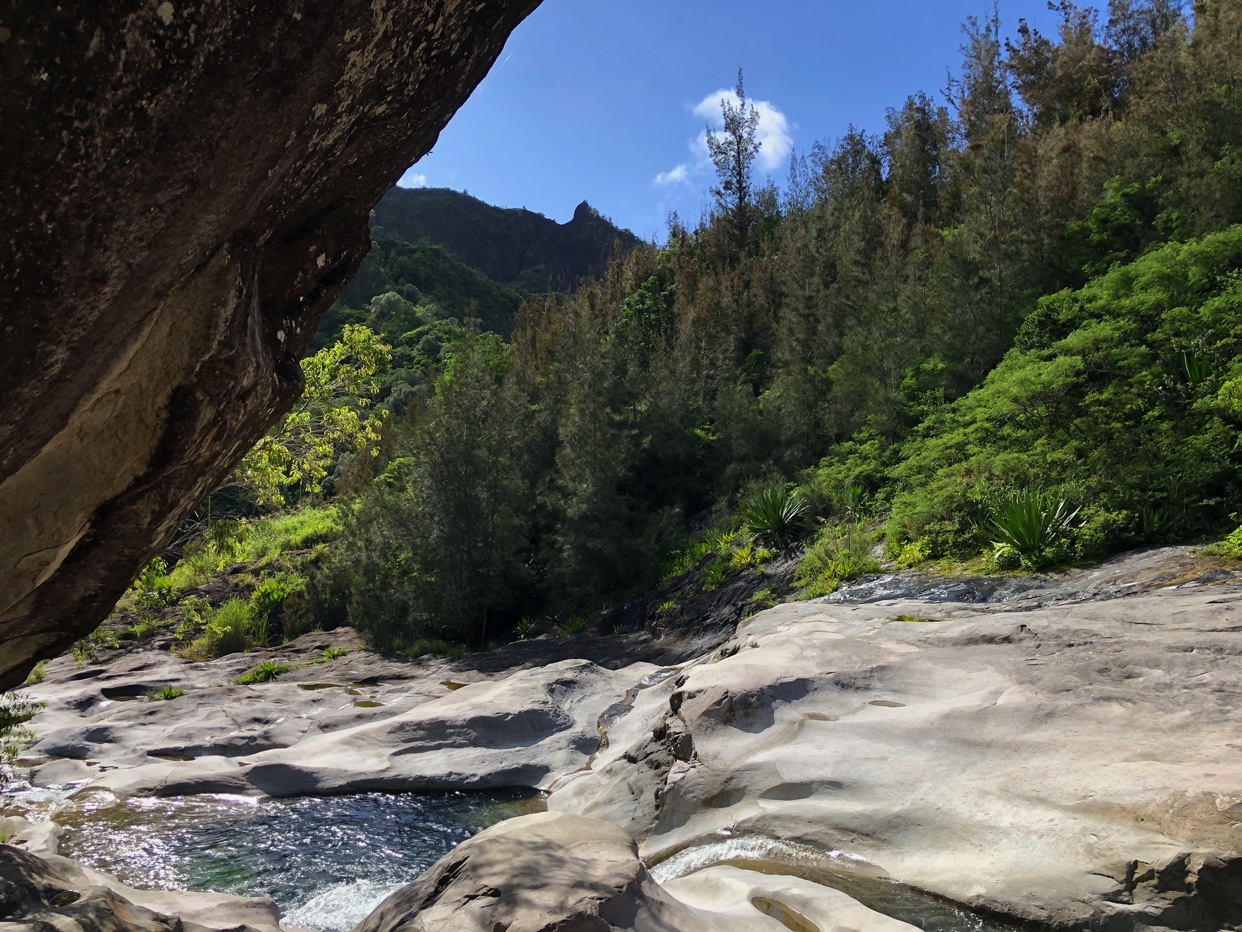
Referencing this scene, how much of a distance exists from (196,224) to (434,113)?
156 centimetres

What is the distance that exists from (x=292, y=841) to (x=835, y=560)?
947 centimetres

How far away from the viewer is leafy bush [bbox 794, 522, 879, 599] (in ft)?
44.5

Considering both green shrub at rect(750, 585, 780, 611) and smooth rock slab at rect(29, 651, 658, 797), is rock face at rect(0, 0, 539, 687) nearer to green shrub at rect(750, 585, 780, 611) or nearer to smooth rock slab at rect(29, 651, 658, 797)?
smooth rock slab at rect(29, 651, 658, 797)

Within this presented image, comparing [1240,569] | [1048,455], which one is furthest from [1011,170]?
[1240,569]

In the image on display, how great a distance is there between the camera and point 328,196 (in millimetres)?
4613

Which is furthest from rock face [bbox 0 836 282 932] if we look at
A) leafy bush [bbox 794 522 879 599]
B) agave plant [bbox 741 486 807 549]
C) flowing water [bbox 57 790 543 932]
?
agave plant [bbox 741 486 807 549]

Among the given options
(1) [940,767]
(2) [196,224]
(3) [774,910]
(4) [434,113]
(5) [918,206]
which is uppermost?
(5) [918,206]

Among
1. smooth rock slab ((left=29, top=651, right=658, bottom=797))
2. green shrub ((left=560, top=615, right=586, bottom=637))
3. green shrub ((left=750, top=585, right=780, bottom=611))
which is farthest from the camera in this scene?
green shrub ((left=560, top=615, right=586, bottom=637))

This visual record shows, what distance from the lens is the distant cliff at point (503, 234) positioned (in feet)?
286

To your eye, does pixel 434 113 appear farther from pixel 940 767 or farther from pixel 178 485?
pixel 940 767

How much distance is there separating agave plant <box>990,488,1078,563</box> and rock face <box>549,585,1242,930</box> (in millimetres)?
2305

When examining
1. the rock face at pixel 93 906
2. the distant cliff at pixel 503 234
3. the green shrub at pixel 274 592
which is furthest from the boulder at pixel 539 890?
the distant cliff at pixel 503 234

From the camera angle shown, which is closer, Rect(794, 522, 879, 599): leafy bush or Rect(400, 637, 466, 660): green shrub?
Rect(794, 522, 879, 599): leafy bush

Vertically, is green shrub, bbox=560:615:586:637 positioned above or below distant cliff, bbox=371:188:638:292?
below
